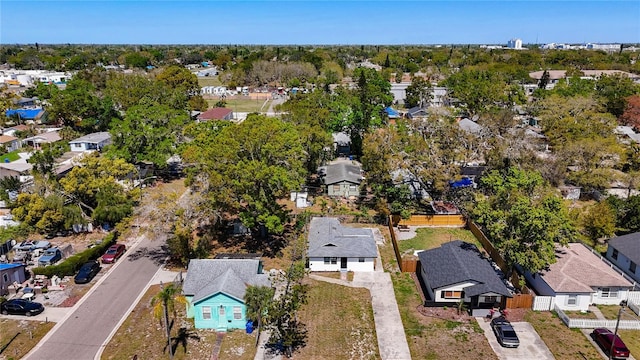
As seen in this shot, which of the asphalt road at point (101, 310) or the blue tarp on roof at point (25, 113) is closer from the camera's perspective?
the asphalt road at point (101, 310)

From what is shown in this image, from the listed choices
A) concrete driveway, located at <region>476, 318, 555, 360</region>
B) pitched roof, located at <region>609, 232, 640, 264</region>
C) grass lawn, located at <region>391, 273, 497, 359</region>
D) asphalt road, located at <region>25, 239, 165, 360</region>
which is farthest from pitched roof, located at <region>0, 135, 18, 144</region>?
pitched roof, located at <region>609, 232, 640, 264</region>

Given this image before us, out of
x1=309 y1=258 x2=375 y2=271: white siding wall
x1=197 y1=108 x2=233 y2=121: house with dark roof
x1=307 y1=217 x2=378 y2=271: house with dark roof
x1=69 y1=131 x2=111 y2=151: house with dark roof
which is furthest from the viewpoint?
x1=197 y1=108 x2=233 y2=121: house with dark roof

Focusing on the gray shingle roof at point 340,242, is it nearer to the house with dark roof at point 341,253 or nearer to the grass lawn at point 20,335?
the house with dark roof at point 341,253

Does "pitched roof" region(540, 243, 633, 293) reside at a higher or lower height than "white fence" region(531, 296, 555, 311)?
higher

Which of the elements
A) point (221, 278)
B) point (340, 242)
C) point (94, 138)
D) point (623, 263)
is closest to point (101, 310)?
point (221, 278)

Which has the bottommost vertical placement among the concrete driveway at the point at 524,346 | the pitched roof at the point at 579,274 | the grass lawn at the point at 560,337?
the concrete driveway at the point at 524,346

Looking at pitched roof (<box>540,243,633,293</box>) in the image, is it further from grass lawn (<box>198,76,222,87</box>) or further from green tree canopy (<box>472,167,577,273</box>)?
grass lawn (<box>198,76,222,87</box>)

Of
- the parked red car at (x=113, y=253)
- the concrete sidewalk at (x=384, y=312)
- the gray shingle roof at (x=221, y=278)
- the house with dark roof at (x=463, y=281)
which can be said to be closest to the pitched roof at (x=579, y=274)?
the house with dark roof at (x=463, y=281)
